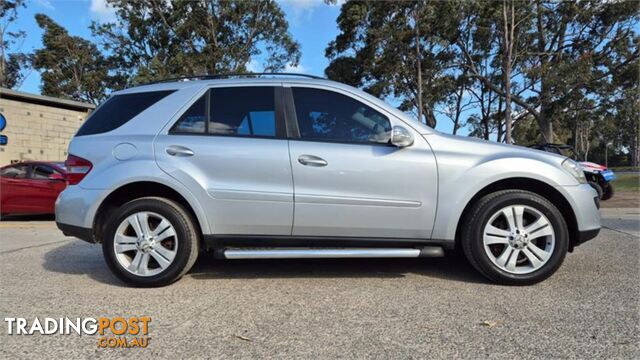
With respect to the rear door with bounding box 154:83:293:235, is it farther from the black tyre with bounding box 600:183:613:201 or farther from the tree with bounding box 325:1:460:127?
the tree with bounding box 325:1:460:127

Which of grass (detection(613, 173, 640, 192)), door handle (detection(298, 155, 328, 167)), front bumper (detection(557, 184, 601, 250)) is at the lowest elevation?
grass (detection(613, 173, 640, 192))

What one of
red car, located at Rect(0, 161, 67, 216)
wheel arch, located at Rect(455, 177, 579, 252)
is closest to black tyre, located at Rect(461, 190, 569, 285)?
wheel arch, located at Rect(455, 177, 579, 252)

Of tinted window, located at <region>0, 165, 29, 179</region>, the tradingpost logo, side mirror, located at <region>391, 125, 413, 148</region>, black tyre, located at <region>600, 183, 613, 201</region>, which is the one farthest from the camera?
black tyre, located at <region>600, 183, 613, 201</region>

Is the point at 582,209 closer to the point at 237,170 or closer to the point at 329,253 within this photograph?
the point at 329,253

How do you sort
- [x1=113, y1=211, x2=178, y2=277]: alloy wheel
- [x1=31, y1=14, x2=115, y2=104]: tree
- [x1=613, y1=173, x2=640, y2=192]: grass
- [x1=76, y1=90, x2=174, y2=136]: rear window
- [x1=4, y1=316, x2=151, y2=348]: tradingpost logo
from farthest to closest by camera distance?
1. [x1=31, y1=14, x2=115, y2=104]: tree
2. [x1=613, y1=173, x2=640, y2=192]: grass
3. [x1=76, y1=90, x2=174, y2=136]: rear window
4. [x1=113, y1=211, x2=178, y2=277]: alloy wheel
5. [x1=4, y1=316, x2=151, y2=348]: tradingpost logo

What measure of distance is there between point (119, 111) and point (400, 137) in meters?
2.52

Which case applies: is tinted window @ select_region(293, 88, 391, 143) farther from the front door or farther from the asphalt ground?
the asphalt ground

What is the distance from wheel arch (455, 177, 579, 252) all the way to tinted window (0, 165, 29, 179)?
916 centimetres

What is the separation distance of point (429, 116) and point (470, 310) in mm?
26875

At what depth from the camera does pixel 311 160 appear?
3621 mm

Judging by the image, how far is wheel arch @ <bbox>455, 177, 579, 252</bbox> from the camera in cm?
371

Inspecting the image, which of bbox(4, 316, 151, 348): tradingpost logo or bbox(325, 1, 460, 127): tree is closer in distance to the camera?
bbox(4, 316, 151, 348): tradingpost logo

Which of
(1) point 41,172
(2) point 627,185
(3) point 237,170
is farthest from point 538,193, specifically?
(2) point 627,185

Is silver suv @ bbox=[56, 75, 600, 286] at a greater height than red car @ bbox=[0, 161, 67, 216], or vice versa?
silver suv @ bbox=[56, 75, 600, 286]
